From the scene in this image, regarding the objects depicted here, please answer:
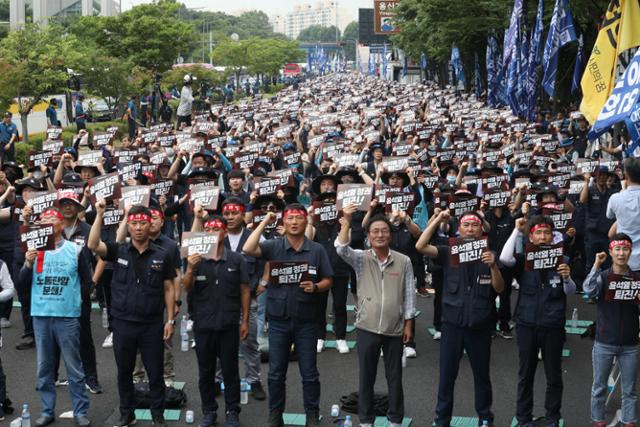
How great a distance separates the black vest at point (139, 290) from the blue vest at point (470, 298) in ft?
8.63

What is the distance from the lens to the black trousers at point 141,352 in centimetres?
878

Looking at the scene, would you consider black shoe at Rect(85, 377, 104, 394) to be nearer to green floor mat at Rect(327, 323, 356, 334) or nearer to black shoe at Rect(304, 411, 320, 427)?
black shoe at Rect(304, 411, 320, 427)

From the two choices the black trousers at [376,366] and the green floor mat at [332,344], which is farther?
the green floor mat at [332,344]

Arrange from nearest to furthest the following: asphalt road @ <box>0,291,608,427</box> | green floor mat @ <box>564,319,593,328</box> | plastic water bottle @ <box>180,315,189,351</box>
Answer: asphalt road @ <box>0,291,608,427</box> < plastic water bottle @ <box>180,315,189,351</box> < green floor mat @ <box>564,319,593,328</box>

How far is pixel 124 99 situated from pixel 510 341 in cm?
3198

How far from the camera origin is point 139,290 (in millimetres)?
8773

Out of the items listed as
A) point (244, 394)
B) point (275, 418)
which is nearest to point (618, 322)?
point (275, 418)

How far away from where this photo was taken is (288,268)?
8.99 m

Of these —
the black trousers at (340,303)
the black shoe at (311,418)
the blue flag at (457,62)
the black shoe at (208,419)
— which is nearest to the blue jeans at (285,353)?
the black shoe at (311,418)

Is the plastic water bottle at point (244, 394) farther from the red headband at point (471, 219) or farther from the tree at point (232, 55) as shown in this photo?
the tree at point (232, 55)

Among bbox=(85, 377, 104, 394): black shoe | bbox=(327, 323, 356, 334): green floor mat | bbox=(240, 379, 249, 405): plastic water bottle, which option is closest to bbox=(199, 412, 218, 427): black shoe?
bbox=(240, 379, 249, 405): plastic water bottle

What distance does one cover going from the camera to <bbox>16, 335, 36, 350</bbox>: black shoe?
11859mm

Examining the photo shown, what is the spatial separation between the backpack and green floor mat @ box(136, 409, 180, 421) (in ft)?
0.21

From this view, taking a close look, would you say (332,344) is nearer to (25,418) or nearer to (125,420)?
(125,420)
